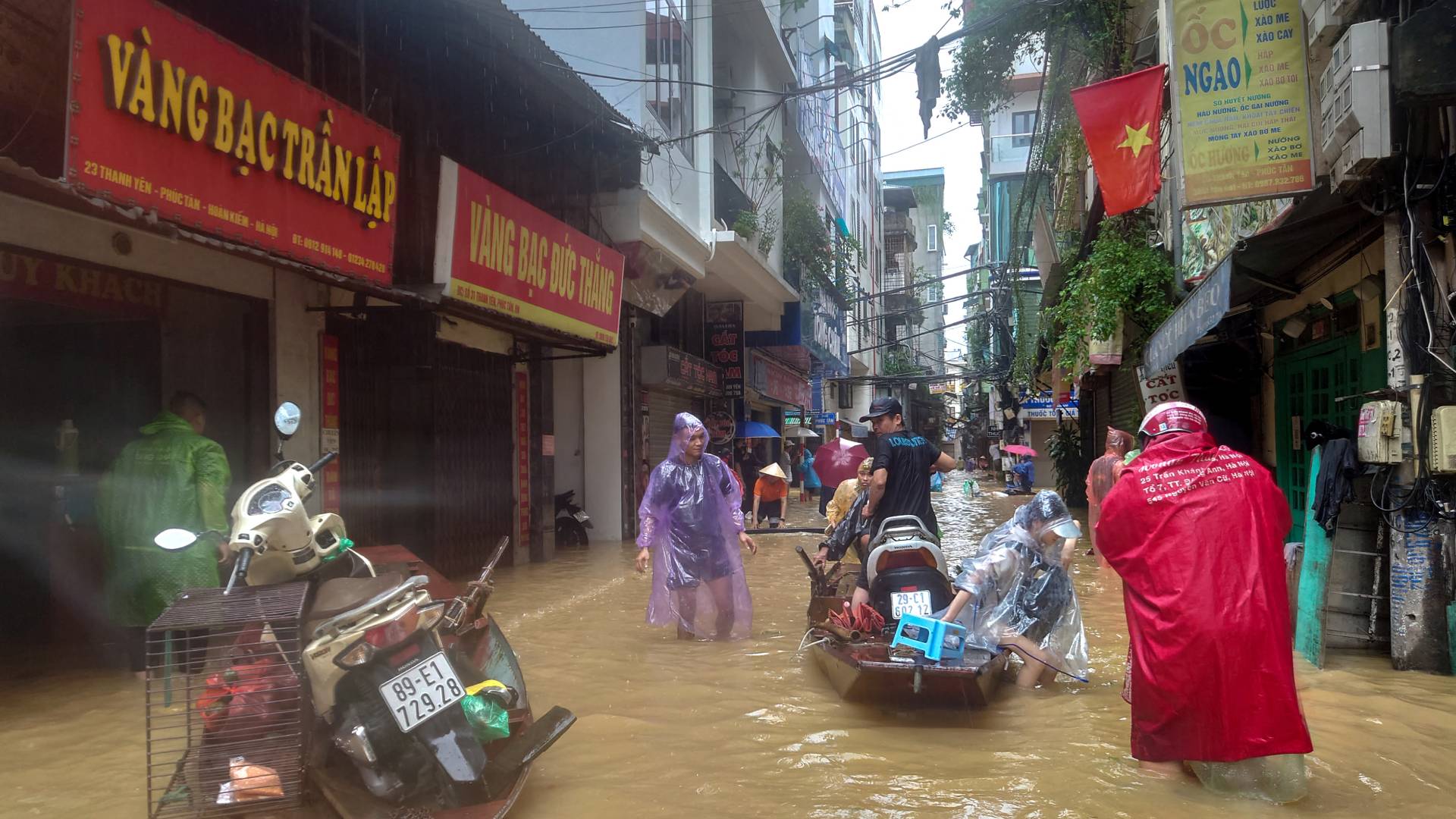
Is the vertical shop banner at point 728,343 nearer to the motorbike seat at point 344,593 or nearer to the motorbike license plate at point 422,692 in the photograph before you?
the motorbike seat at point 344,593

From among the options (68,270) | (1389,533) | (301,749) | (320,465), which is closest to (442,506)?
(68,270)

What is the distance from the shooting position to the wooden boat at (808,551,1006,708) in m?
4.57

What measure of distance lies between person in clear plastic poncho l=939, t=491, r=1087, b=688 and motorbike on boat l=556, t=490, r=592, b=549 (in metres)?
9.67

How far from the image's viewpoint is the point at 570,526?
14586 mm

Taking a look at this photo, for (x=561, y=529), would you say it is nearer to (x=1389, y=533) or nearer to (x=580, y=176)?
(x=580, y=176)

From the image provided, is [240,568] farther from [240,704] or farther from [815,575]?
[815,575]

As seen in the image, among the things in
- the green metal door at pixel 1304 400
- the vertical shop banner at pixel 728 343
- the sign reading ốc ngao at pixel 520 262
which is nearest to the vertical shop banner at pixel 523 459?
the sign reading ốc ngao at pixel 520 262

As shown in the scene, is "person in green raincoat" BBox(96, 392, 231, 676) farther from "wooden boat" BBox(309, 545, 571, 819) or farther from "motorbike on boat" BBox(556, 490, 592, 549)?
"motorbike on boat" BBox(556, 490, 592, 549)

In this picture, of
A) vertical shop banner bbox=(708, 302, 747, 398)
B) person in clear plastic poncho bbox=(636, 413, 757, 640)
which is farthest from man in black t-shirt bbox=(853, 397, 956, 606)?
vertical shop banner bbox=(708, 302, 747, 398)

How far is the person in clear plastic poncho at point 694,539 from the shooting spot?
23.4 ft

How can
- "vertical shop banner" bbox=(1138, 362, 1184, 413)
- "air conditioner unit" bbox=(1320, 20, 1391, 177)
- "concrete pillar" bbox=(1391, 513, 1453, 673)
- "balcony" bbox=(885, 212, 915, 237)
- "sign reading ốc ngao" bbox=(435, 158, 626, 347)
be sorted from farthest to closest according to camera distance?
"balcony" bbox=(885, 212, 915, 237) < "vertical shop banner" bbox=(1138, 362, 1184, 413) < "sign reading ốc ngao" bbox=(435, 158, 626, 347) < "concrete pillar" bbox=(1391, 513, 1453, 673) < "air conditioner unit" bbox=(1320, 20, 1391, 177)

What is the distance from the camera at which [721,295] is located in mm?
20734

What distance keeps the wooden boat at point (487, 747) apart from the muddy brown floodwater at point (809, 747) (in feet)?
1.11

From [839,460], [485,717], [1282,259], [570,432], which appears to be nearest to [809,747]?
[485,717]
